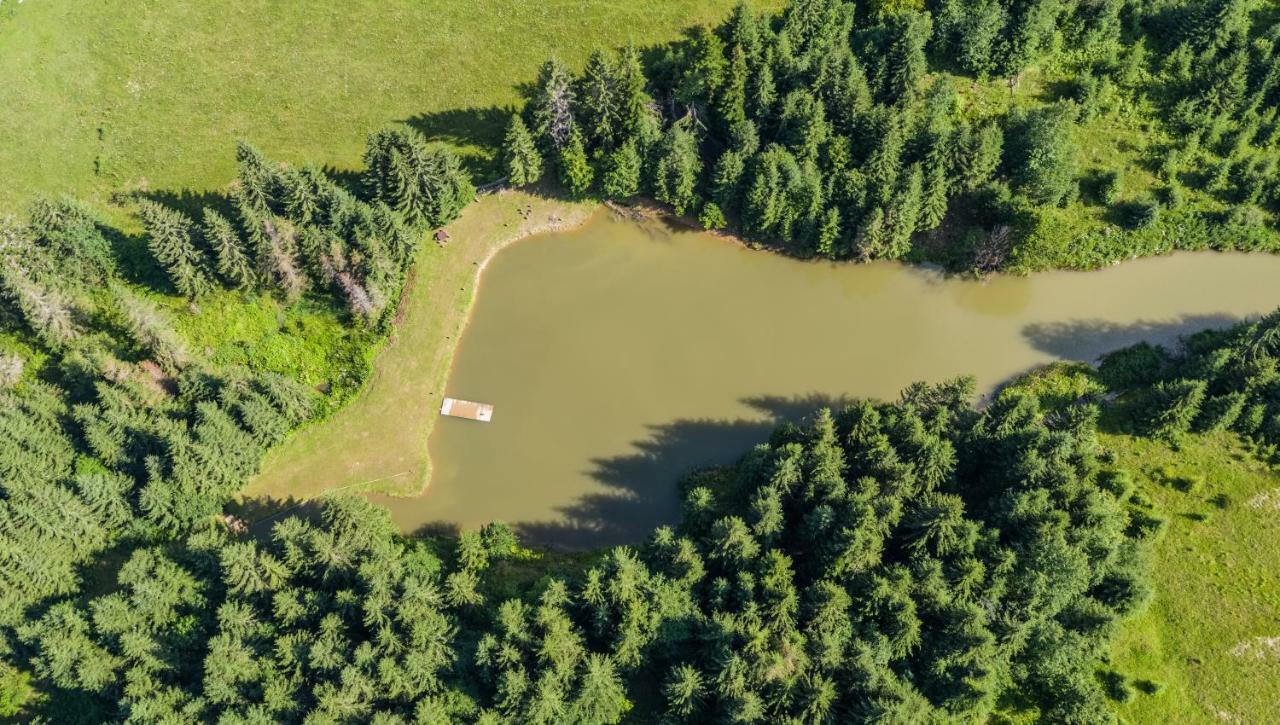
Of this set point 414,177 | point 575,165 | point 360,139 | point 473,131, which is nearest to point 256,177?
point 414,177

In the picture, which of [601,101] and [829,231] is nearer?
[601,101]

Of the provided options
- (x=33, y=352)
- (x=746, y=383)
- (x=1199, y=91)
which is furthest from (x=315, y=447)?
(x=1199, y=91)

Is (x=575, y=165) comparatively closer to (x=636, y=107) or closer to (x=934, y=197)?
(x=636, y=107)

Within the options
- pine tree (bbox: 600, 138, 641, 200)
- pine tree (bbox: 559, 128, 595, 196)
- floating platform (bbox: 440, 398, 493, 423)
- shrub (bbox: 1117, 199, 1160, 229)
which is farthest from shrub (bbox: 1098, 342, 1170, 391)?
floating platform (bbox: 440, 398, 493, 423)

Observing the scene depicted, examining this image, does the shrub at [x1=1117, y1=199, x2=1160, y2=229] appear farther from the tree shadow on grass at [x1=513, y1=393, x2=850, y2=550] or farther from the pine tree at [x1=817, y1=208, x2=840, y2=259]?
the tree shadow on grass at [x1=513, y1=393, x2=850, y2=550]

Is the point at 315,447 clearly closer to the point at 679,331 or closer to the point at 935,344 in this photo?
the point at 679,331

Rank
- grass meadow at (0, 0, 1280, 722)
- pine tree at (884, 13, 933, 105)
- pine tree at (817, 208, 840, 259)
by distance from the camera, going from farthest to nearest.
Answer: pine tree at (884, 13, 933, 105), pine tree at (817, 208, 840, 259), grass meadow at (0, 0, 1280, 722)
